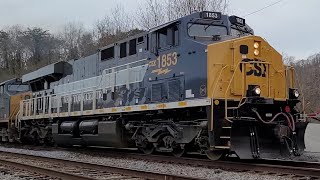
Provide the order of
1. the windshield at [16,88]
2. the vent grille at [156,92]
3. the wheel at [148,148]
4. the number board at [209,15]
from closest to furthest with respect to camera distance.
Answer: the number board at [209,15] < the vent grille at [156,92] < the wheel at [148,148] < the windshield at [16,88]

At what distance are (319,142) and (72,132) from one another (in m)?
9.77

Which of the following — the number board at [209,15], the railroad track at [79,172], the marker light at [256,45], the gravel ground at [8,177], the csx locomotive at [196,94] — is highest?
the number board at [209,15]

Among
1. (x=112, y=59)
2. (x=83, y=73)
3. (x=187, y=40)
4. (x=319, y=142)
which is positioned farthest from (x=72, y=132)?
(x=319, y=142)

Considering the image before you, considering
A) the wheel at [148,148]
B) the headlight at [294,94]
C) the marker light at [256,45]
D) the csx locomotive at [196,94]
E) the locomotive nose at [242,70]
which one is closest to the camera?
the csx locomotive at [196,94]

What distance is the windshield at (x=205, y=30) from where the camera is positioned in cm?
966

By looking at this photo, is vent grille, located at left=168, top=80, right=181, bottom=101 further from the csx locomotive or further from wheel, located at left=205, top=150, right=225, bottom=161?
wheel, located at left=205, top=150, right=225, bottom=161

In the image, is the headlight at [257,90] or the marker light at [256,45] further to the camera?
the marker light at [256,45]

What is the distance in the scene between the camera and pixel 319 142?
16.3 metres

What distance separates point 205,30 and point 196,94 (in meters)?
1.76

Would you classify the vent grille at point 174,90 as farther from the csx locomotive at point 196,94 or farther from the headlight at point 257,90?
the headlight at point 257,90

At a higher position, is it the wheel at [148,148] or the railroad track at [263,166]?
Answer: the wheel at [148,148]

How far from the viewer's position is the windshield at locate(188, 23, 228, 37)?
380 inches

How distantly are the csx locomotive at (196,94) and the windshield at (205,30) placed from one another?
0.08ft

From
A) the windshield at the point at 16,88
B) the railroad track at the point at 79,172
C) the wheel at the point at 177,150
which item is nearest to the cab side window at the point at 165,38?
the wheel at the point at 177,150
